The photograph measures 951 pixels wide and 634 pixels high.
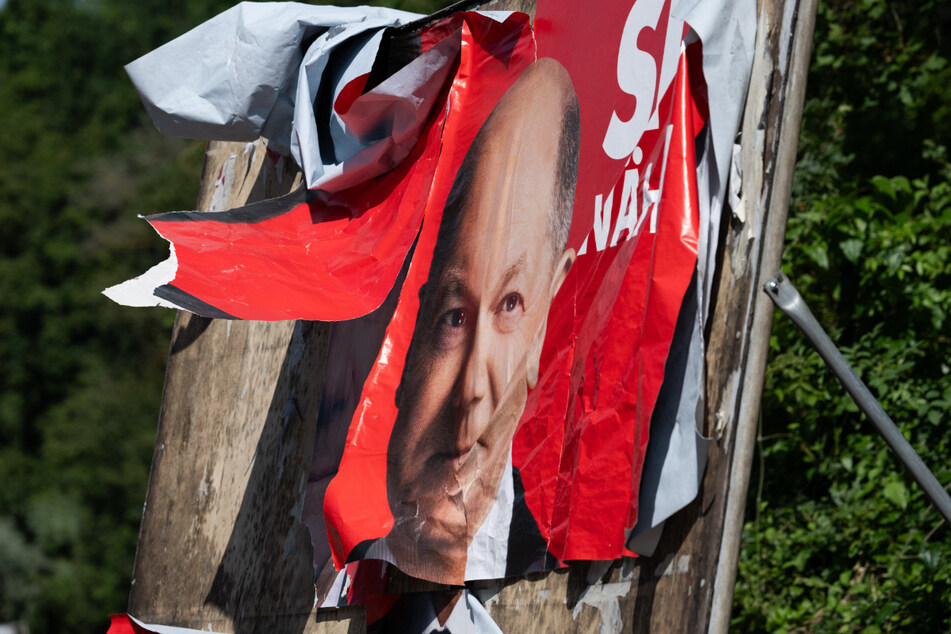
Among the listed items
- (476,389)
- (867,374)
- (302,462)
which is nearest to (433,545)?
(476,389)

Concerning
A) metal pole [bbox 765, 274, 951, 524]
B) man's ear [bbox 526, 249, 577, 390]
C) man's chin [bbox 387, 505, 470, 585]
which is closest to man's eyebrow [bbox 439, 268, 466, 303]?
man's ear [bbox 526, 249, 577, 390]

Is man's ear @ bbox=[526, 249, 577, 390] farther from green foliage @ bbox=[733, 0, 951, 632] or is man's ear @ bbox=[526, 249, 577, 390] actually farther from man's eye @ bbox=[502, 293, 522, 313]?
green foliage @ bbox=[733, 0, 951, 632]

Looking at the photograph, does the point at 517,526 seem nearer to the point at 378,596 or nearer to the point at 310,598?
the point at 378,596

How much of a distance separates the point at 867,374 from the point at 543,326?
2183 mm

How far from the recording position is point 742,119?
1.30 m

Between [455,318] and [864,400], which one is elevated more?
[455,318]

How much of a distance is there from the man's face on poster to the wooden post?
135 millimetres

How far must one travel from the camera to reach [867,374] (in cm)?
337

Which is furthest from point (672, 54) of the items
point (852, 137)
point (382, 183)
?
point (852, 137)

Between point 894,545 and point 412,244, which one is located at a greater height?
point 412,244

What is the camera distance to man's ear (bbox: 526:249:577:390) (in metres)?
1.56

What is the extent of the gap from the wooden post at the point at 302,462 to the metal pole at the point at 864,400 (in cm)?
5

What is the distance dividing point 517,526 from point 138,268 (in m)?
18.0

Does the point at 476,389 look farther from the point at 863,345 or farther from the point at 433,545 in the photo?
the point at 863,345
